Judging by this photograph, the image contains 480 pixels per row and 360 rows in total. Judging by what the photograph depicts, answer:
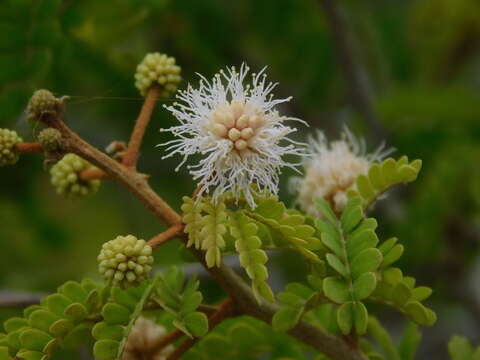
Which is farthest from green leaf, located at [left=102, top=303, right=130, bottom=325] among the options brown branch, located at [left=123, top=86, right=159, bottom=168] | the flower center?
the flower center

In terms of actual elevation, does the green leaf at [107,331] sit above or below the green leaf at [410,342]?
below

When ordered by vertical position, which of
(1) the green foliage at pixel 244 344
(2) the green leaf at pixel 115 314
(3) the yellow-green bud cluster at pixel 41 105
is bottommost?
(2) the green leaf at pixel 115 314

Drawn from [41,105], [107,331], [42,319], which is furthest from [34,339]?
[41,105]

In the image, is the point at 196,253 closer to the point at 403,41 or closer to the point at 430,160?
the point at 430,160

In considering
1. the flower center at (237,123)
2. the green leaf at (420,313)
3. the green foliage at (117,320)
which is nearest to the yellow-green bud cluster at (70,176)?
the green foliage at (117,320)

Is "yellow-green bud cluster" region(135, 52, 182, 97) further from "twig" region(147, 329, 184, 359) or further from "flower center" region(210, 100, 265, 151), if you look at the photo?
"twig" region(147, 329, 184, 359)

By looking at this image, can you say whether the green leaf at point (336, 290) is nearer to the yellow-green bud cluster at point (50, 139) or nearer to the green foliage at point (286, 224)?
the green foliage at point (286, 224)
